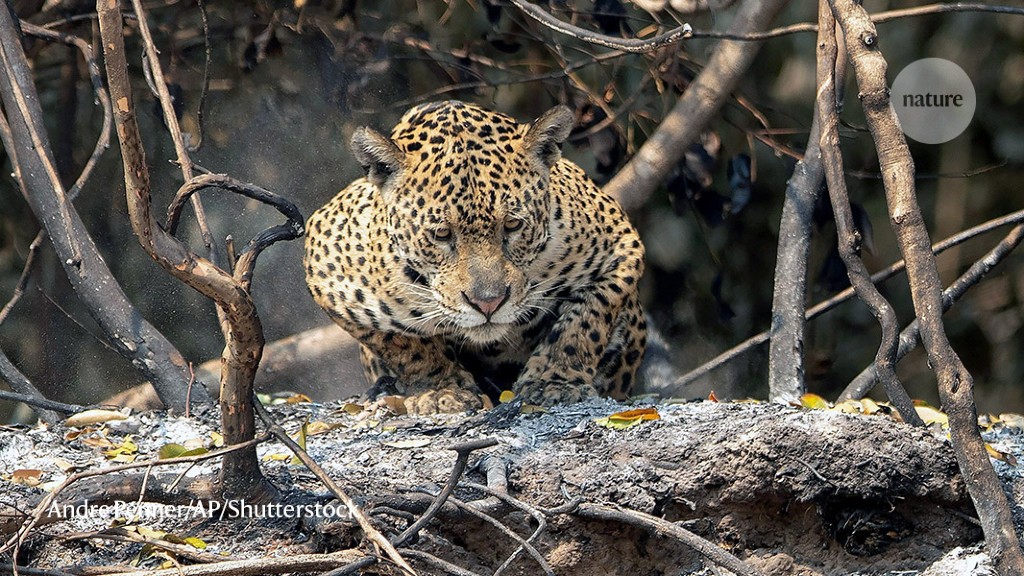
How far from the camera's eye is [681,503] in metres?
4.37

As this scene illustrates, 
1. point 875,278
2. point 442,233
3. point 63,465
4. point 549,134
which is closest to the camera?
point 63,465

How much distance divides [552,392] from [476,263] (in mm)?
684

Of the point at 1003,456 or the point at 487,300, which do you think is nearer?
the point at 1003,456

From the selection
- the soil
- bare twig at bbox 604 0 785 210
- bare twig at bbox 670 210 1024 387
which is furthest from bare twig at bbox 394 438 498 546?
bare twig at bbox 604 0 785 210

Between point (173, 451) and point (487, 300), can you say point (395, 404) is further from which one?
point (173, 451)

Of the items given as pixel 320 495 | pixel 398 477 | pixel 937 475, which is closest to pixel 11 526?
pixel 320 495

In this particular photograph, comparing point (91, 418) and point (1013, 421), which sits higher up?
point (91, 418)

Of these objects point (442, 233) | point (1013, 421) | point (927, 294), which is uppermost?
point (442, 233)

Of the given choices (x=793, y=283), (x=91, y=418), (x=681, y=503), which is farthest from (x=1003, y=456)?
(x=91, y=418)

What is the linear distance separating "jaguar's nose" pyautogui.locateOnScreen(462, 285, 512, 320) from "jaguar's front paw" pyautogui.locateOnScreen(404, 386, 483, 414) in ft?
1.69

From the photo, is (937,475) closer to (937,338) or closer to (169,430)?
(937,338)

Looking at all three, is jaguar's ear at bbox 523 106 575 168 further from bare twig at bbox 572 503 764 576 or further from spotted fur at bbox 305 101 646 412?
bare twig at bbox 572 503 764 576

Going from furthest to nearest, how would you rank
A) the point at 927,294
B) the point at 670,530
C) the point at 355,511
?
the point at 927,294 < the point at 670,530 < the point at 355,511

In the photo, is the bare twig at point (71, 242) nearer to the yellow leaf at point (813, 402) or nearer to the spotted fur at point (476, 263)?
the spotted fur at point (476, 263)
